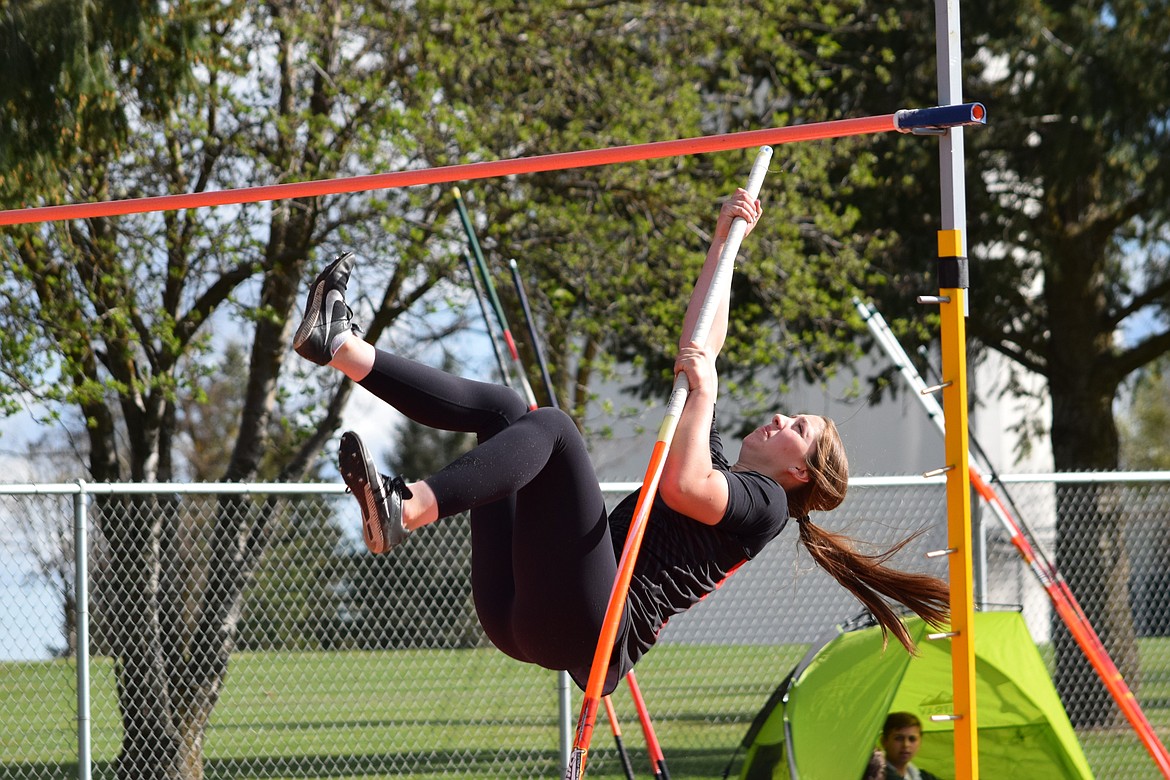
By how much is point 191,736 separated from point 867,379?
6.53 metres

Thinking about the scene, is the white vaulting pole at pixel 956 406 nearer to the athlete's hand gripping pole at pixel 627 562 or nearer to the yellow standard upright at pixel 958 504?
the yellow standard upright at pixel 958 504

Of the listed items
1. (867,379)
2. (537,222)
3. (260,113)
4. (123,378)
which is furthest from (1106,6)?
(123,378)

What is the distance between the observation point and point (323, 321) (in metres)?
2.79

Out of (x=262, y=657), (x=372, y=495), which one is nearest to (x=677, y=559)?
(x=372, y=495)

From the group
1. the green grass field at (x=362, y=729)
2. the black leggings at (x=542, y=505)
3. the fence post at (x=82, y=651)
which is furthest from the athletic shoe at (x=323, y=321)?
the green grass field at (x=362, y=729)

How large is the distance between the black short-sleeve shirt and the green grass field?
9.72 ft

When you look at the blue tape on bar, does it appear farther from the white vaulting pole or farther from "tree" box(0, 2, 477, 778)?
"tree" box(0, 2, 477, 778)

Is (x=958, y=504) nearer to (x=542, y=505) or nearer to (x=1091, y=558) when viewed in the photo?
(x=542, y=505)

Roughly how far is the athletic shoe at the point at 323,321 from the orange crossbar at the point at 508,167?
0.57 meters

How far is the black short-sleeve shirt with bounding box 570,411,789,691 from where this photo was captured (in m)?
3.03

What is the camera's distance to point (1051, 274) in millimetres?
9688

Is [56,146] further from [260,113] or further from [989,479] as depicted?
[989,479]

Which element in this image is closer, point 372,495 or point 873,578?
point 372,495

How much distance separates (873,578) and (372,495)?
1.51 m
